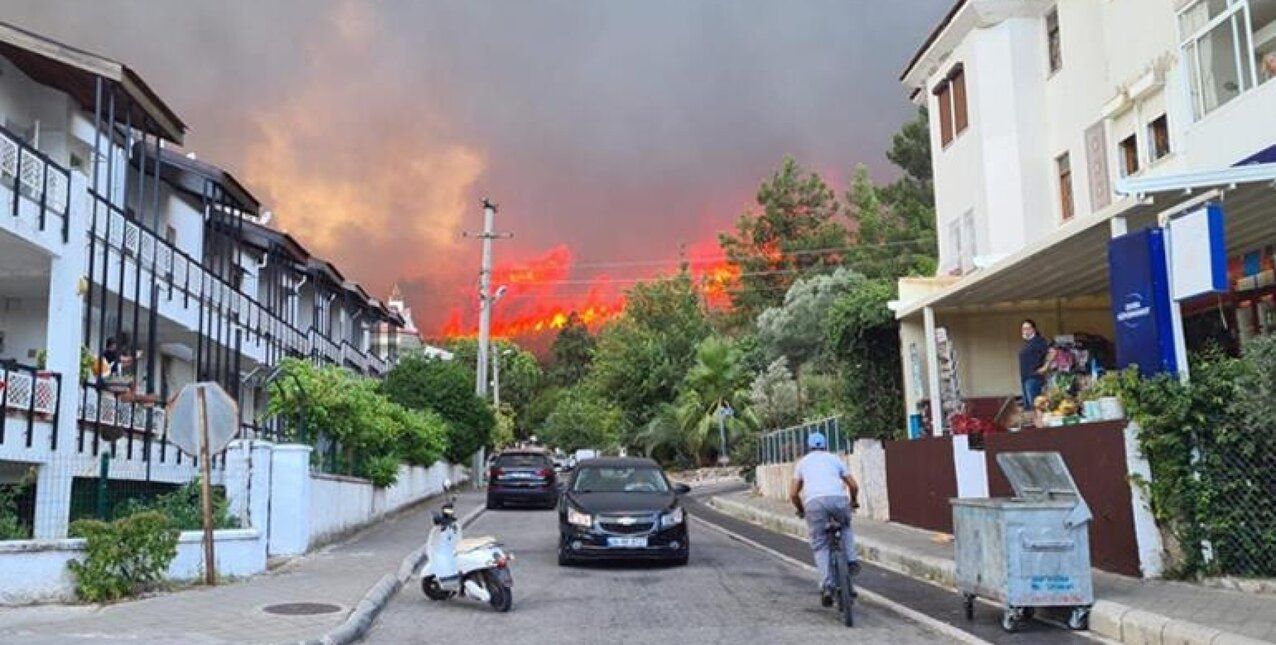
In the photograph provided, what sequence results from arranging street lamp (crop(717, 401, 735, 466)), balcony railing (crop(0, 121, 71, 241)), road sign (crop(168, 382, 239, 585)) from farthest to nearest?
street lamp (crop(717, 401, 735, 466)) → balcony railing (crop(0, 121, 71, 241)) → road sign (crop(168, 382, 239, 585))

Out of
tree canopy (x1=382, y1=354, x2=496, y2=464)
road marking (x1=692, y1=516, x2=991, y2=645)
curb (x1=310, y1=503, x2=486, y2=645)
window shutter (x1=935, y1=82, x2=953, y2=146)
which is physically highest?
Result: window shutter (x1=935, y1=82, x2=953, y2=146)

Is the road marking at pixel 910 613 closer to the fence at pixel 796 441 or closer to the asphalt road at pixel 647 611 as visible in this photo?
the asphalt road at pixel 647 611

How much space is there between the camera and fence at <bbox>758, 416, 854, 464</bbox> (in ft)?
82.2

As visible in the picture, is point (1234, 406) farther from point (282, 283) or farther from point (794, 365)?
point (794, 365)

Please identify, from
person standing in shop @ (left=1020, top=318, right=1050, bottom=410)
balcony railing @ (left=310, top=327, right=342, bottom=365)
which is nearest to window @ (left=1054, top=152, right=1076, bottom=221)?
person standing in shop @ (left=1020, top=318, right=1050, bottom=410)

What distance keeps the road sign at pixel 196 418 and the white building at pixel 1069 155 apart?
10689 mm

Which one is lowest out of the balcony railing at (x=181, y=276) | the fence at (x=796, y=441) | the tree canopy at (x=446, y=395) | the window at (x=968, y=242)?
the fence at (x=796, y=441)

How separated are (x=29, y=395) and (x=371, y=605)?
6991 millimetres

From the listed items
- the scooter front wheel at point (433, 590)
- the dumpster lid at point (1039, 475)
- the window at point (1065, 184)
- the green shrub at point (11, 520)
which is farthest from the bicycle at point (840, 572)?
the window at point (1065, 184)

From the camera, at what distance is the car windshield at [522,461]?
28.0m

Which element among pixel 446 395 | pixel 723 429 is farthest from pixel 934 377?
pixel 723 429

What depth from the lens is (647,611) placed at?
1079cm

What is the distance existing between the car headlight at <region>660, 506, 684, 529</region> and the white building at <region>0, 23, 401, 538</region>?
287 inches

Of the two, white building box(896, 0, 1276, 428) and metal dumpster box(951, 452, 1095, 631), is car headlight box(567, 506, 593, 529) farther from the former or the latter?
white building box(896, 0, 1276, 428)
